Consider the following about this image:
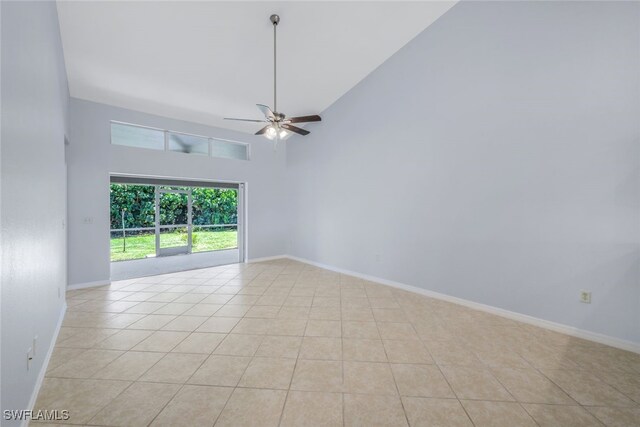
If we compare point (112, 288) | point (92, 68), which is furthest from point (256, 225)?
point (92, 68)

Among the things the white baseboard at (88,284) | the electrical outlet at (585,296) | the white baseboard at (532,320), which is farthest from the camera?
the white baseboard at (88,284)

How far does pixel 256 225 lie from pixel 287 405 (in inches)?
179

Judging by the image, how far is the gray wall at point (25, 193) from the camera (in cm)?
118

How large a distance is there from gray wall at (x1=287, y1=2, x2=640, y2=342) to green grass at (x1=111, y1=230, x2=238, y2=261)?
16.1 ft

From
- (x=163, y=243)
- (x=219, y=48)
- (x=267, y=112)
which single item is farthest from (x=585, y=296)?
(x=163, y=243)

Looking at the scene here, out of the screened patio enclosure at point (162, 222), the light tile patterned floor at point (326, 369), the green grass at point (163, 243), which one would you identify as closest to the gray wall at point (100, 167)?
the light tile patterned floor at point (326, 369)

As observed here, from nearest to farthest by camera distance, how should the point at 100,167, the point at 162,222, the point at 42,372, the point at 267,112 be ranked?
the point at 42,372 < the point at 267,112 < the point at 100,167 < the point at 162,222

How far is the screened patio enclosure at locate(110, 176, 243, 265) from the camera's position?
6.32m

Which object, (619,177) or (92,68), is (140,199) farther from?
(619,177)

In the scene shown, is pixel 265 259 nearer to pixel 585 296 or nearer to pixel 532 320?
pixel 532 320

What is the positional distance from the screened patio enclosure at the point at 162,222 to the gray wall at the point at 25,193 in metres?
3.92

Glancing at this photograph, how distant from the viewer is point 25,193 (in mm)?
1450

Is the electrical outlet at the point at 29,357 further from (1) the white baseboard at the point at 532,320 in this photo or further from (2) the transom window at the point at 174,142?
(1) the white baseboard at the point at 532,320

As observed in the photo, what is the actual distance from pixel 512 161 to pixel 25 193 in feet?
14.3
